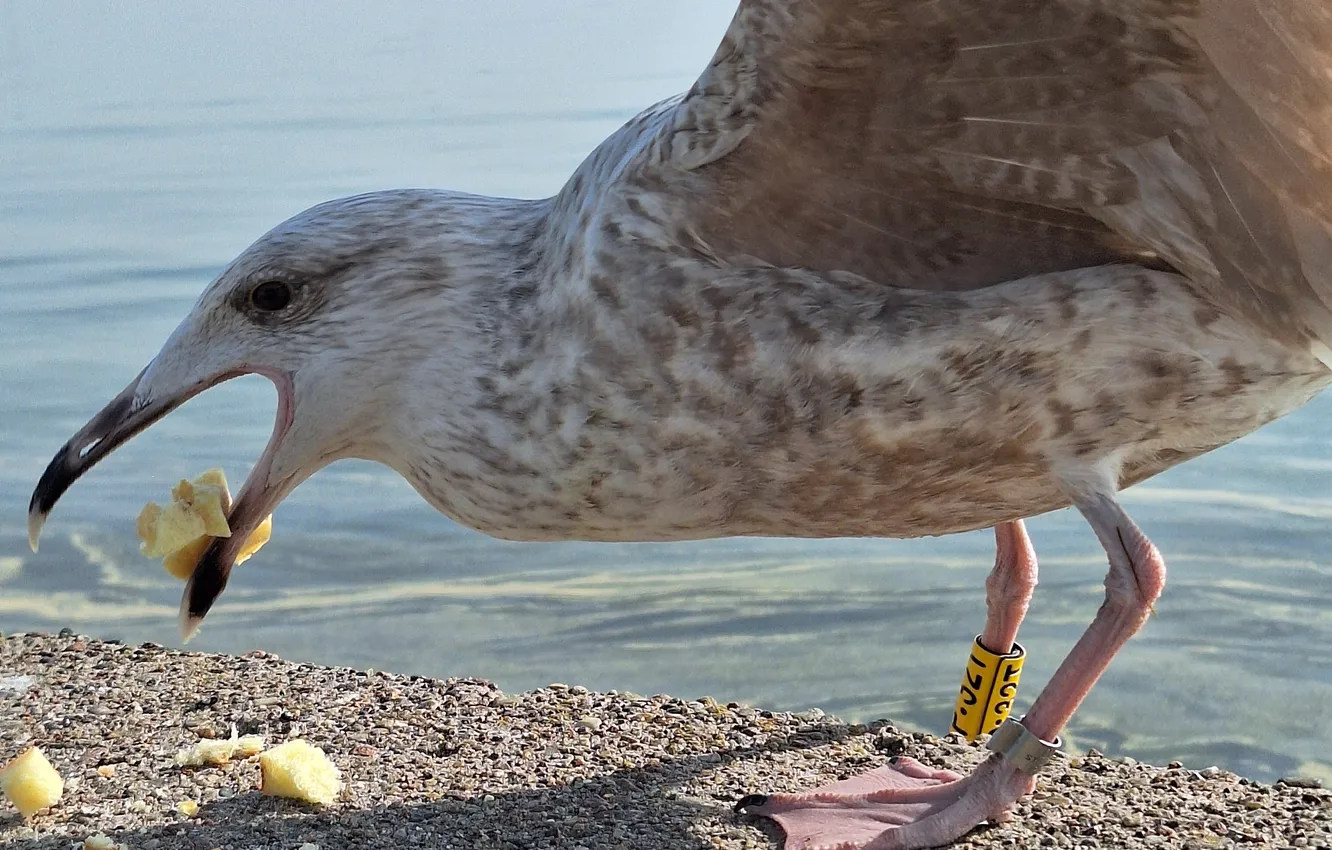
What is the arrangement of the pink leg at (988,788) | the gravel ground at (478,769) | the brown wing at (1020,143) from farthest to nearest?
the gravel ground at (478,769) < the pink leg at (988,788) < the brown wing at (1020,143)

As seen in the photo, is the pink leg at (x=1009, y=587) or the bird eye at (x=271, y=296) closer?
the bird eye at (x=271, y=296)

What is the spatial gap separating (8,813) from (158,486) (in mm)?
2832

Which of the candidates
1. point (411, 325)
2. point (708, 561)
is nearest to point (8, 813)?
point (411, 325)

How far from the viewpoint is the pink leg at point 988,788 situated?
104 inches

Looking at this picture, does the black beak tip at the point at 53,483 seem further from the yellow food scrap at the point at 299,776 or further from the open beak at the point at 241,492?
the yellow food scrap at the point at 299,776

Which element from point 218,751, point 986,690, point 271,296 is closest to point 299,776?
point 218,751

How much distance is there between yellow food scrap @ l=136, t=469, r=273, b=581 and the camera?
285 cm

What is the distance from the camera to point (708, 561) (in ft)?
16.8

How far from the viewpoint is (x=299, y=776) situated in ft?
9.52

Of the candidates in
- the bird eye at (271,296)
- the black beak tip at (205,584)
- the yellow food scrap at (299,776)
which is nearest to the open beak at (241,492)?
the black beak tip at (205,584)

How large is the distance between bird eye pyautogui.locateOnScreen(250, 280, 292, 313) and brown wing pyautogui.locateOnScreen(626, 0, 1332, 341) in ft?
2.43

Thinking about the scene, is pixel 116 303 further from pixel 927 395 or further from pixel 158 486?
pixel 927 395

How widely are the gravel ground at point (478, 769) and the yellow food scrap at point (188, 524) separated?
461 mm

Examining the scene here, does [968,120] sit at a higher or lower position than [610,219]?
higher
